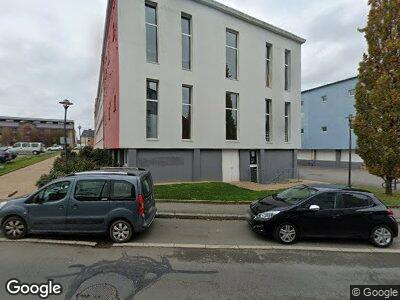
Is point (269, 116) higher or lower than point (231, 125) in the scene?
higher

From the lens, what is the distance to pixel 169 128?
1562 centimetres

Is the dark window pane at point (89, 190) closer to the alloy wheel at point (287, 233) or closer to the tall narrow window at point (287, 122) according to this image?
the alloy wheel at point (287, 233)

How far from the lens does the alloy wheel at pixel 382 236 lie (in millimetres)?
7277

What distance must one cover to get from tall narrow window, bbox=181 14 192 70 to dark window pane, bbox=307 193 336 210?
1120cm

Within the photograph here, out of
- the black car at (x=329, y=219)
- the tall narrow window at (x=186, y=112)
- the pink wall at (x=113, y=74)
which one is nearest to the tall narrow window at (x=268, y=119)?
the tall narrow window at (x=186, y=112)

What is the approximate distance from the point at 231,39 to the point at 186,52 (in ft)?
12.2

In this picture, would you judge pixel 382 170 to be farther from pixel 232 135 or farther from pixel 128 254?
pixel 128 254

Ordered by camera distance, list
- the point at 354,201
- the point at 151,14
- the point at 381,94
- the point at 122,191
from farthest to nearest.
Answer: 1. the point at 151,14
2. the point at 381,94
3. the point at 354,201
4. the point at 122,191

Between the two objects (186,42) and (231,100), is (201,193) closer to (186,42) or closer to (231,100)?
(231,100)

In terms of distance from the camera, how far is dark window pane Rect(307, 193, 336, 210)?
7.32m

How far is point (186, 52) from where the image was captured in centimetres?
1650

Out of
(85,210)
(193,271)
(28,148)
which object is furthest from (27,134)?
(193,271)

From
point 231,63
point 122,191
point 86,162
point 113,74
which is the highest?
point 231,63

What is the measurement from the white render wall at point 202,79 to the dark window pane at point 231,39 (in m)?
0.39
